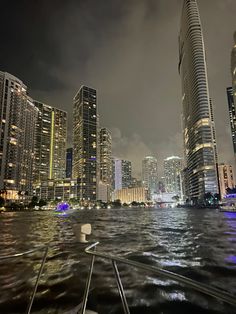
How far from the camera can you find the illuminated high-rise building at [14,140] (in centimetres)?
16562

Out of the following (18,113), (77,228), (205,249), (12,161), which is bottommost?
(205,249)

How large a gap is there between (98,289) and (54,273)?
2.89 metres

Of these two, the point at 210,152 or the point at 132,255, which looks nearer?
the point at 132,255

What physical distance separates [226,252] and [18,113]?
195266mm

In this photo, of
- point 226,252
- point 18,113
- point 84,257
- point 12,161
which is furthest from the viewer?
point 18,113

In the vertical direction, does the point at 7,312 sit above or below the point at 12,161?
below

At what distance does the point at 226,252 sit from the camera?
14.5m

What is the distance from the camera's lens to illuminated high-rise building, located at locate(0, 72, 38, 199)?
166 metres

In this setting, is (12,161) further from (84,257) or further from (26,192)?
(84,257)

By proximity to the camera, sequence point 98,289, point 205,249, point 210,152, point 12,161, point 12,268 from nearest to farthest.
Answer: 1. point 98,289
2. point 12,268
3. point 205,249
4. point 12,161
5. point 210,152

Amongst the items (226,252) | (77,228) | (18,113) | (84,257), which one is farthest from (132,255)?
(18,113)

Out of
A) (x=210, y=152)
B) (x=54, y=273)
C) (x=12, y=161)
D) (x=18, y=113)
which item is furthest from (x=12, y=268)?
(x=210, y=152)

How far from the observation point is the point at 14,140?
17575 cm

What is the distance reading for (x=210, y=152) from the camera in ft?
656
